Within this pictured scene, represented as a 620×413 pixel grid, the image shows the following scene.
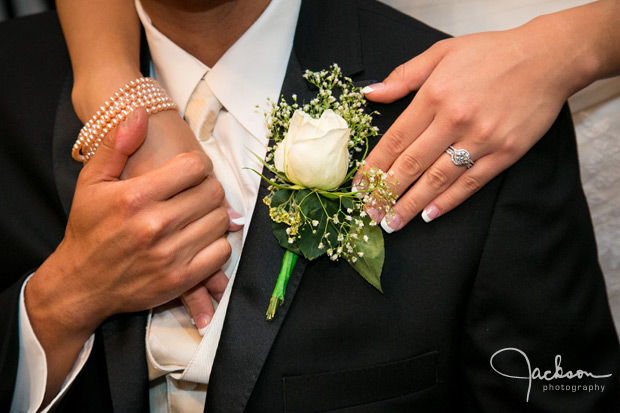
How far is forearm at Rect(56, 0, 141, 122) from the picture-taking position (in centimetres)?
125

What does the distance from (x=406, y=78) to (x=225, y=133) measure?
466mm

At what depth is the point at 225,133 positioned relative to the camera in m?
1.36

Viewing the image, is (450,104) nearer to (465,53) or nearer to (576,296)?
(465,53)

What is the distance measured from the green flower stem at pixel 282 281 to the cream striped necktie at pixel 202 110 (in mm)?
419

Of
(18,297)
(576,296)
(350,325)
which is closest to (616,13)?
(576,296)

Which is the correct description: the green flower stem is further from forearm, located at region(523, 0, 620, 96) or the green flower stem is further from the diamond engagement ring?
forearm, located at region(523, 0, 620, 96)

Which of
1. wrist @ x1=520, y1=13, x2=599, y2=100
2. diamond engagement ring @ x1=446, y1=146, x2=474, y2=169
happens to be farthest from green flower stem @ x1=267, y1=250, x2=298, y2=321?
wrist @ x1=520, y1=13, x2=599, y2=100

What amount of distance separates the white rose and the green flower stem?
7.5 inches

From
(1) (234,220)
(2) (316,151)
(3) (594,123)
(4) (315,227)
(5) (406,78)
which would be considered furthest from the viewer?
(3) (594,123)

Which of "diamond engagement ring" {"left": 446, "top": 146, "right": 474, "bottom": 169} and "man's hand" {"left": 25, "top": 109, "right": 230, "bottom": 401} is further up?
"diamond engagement ring" {"left": 446, "top": 146, "right": 474, "bottom": 169}

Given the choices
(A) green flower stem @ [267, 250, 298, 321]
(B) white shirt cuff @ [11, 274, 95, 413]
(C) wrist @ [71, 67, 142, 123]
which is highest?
(C) wrist @ [71, 67, 142, 123]

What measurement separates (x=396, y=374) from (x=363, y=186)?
1.57 ft

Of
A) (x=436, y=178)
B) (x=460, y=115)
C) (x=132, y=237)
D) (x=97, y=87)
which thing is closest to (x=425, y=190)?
(x=436, y=178)

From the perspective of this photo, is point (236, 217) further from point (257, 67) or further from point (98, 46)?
point (98, 46)
